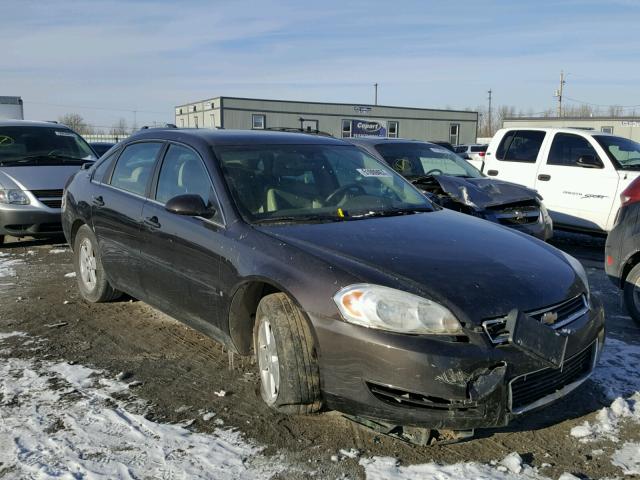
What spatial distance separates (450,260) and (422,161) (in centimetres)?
534

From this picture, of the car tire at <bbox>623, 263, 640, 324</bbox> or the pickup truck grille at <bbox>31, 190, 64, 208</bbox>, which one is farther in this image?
the pickup truck grille at <bbox>31, 190, 64, 208</bbox>

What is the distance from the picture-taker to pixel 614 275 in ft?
17.5

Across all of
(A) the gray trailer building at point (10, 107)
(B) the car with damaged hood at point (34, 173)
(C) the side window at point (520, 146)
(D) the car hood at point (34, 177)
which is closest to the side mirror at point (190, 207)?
(B) the car with damaged hood at point (34, 173)

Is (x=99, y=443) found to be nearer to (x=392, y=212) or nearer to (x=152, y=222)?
(x=152, y=222)

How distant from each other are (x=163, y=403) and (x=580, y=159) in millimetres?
7576

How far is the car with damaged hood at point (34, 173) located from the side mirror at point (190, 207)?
5178mm

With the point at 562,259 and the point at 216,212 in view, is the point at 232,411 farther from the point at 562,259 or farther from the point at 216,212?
the point at 562,259

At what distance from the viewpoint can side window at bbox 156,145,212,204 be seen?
4.11m

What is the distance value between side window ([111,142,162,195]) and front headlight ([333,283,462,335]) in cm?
234

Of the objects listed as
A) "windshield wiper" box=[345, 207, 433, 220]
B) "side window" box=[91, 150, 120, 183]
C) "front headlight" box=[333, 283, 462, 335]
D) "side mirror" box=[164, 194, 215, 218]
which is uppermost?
"side window" box=[91, 150, 120, 183]

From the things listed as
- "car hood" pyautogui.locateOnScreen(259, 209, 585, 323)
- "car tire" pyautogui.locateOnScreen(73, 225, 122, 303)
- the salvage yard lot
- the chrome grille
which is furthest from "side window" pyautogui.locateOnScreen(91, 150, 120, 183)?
the chrome grille

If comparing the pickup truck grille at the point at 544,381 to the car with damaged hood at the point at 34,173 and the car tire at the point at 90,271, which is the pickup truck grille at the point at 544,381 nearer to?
the car tire at the point at 90,271

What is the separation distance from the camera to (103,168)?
18.1 feet

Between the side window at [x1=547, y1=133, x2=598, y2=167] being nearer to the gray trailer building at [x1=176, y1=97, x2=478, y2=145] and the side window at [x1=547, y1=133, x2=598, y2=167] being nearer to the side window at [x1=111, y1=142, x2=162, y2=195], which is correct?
the side window at [x1=111, y1=142, x2=162, y2=195]
